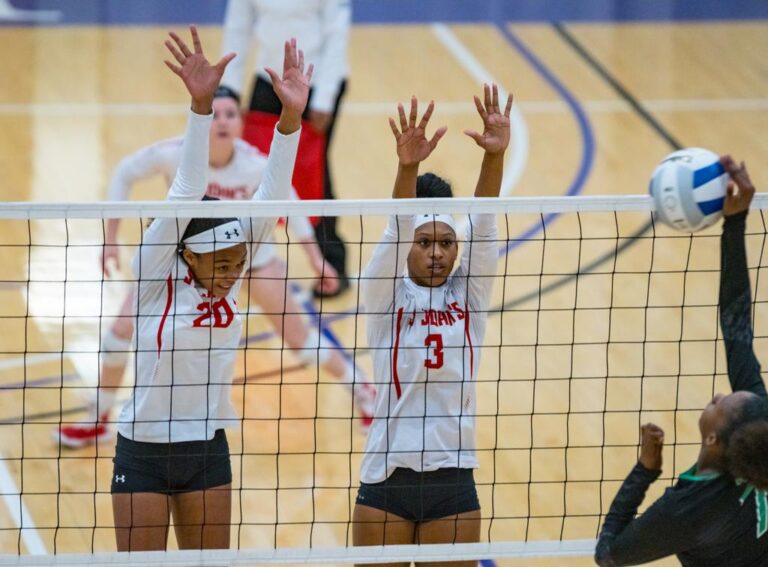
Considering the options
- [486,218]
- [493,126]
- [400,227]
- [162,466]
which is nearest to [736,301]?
[486,218]

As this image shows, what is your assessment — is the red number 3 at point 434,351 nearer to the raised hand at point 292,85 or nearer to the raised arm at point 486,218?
the raised arm at point 486,218

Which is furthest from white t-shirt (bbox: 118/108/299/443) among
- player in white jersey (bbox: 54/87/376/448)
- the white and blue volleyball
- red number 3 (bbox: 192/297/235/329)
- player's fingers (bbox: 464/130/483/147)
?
player in white jersey (bbox: 54/87/376/448)

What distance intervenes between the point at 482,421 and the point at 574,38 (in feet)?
22.2

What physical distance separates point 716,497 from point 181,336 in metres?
1.95

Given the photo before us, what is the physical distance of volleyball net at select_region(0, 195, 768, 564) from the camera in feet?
16.2

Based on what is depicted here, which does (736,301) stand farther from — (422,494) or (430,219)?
(422,494)

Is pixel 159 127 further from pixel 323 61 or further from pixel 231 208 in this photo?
pixel 231 208

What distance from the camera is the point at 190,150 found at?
4.49 m

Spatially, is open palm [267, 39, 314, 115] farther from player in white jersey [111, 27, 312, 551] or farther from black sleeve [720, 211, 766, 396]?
black sleeve [720, 211, 766, 396]

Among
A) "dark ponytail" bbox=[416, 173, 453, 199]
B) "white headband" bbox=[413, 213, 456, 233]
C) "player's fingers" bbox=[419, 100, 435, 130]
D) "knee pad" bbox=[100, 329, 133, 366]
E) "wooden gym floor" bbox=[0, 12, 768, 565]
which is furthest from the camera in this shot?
"knee pad" bbox=[100, 329, 133, 366]

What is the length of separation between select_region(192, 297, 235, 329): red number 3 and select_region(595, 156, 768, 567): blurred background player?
1.56 meters

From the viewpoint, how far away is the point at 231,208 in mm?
4379

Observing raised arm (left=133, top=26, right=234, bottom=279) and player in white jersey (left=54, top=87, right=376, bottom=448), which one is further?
player in white jersey (left=54, top=87, right=376, bottom=448)

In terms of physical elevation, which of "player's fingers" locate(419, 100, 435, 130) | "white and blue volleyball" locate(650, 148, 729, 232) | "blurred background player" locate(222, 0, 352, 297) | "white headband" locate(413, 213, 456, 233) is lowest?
"white headband" locate(413, 213, 456, 233)
